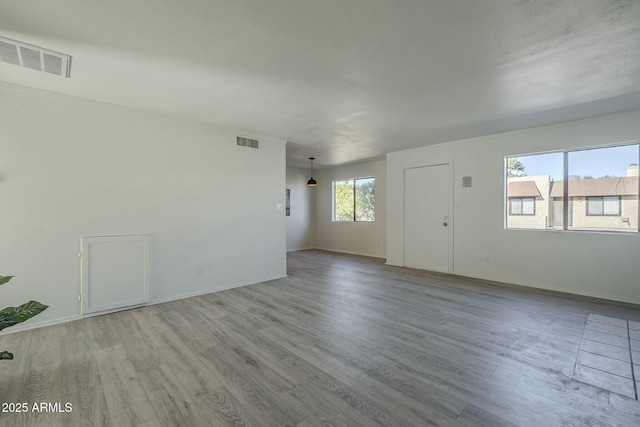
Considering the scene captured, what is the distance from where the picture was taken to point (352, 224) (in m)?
8.21

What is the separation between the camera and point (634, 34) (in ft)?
6.66

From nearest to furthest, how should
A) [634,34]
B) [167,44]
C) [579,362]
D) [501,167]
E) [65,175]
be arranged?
[634,34]
[167,44]
[579,362]
[65,175]
[501,167]

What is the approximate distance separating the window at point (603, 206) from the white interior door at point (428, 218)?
207 cm

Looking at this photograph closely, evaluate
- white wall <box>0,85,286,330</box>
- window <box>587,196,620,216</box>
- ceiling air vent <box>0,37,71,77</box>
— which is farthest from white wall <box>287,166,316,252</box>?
window <box>587,196,620,216</box>

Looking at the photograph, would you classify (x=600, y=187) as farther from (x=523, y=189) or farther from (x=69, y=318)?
(x=69, y=318)

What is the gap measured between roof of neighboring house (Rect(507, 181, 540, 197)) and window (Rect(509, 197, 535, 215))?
7 cm

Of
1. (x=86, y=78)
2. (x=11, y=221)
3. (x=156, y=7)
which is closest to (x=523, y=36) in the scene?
(x=156, y=7)

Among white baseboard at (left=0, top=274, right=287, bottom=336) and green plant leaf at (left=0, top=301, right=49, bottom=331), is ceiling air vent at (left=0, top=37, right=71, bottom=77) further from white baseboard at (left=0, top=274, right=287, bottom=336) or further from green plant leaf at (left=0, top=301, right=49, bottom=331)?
white baseboard at (left=0, top=274, right=287, bottom=336)

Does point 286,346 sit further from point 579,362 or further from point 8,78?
point 8,78

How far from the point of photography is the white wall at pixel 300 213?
28.1 feet

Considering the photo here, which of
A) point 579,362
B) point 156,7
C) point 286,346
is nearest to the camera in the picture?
point 156,7

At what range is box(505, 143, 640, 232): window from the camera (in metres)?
3.82

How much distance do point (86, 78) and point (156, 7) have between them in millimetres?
1651

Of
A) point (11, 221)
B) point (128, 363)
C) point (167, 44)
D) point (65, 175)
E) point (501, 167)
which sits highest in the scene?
point (167, 44)
